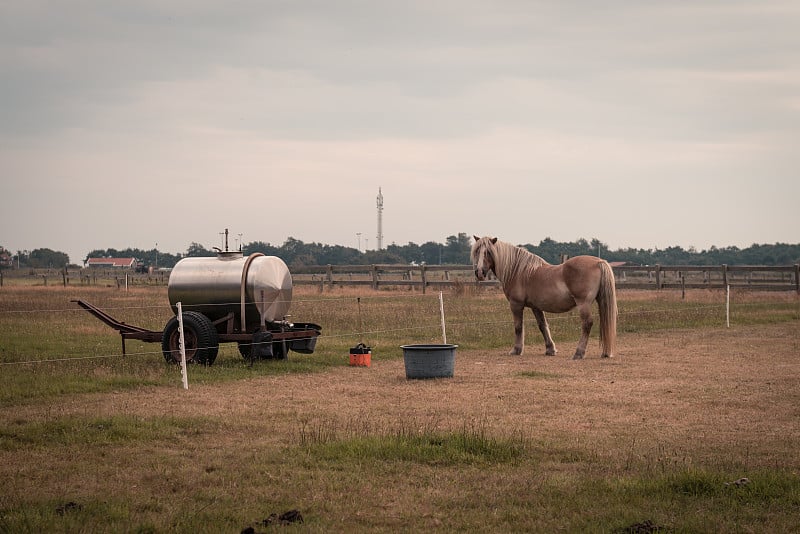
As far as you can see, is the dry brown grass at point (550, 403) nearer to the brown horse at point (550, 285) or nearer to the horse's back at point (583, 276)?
the brown horse at point (550, 285)

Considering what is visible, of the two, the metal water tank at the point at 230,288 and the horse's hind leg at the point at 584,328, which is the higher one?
the metal water tank at the point at 230,288

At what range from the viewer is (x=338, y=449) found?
24.1ft

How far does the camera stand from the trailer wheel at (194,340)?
13172 mm

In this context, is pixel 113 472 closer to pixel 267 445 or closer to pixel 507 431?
pixel 267 445

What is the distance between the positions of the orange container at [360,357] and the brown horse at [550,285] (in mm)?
2968

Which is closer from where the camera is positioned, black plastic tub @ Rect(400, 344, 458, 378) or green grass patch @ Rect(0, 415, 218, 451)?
green grass patch @ Rect(0, 415, 218, 451)

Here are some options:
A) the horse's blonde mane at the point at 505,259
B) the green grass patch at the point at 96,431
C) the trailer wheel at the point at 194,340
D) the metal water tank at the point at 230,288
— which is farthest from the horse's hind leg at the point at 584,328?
the green grass patch at the point at 96,431

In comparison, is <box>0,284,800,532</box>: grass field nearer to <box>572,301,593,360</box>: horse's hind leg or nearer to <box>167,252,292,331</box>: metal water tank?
<box>572,301,593,360</box>: horse's hind leg

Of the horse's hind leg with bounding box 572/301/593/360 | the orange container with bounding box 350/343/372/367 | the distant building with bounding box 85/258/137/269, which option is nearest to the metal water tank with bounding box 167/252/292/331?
the orange container with bounding box 350/343/372/367

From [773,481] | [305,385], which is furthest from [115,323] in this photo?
[773,481]

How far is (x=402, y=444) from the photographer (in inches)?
293

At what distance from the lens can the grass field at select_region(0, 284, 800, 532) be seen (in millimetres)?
5652

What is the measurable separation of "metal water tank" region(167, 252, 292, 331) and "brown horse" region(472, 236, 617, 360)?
3997 mm

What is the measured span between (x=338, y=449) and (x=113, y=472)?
1.87 meters
